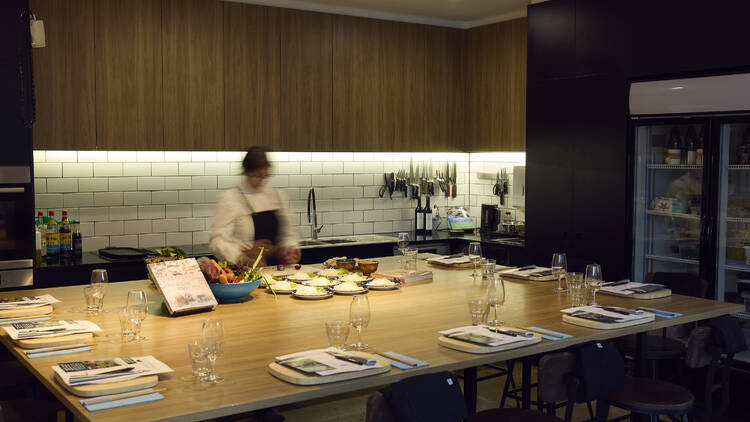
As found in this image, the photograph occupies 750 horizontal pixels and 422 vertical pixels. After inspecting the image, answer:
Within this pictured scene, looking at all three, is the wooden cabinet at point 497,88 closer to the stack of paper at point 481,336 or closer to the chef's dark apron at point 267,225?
the chef's dark apron at point 267,225

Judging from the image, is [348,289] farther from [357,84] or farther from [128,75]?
[357,84]

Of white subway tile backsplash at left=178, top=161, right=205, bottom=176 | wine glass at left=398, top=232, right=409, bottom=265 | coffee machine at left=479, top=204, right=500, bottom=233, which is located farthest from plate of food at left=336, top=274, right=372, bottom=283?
coffee machine at left=479, top=204, right=500, bottom=233

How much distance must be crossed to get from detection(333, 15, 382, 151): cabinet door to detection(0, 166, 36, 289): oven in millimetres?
2592

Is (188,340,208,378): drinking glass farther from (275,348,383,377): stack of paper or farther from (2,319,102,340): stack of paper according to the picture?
(2,319,102,340): stack of paper

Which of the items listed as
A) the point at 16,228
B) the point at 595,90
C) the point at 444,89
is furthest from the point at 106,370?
the point at 444,89

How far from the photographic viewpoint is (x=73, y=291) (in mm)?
3885

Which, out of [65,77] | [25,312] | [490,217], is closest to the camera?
[25,312]

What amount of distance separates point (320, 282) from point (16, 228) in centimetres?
233

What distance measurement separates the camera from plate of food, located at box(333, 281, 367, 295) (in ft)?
12.4

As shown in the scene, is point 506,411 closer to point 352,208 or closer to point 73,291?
point 73,291

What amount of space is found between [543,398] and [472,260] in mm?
1860

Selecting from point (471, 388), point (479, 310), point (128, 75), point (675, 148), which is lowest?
point (471, 388)

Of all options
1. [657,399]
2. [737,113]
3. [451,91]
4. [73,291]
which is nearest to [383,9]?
[451,91]

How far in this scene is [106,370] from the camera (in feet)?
7.57
